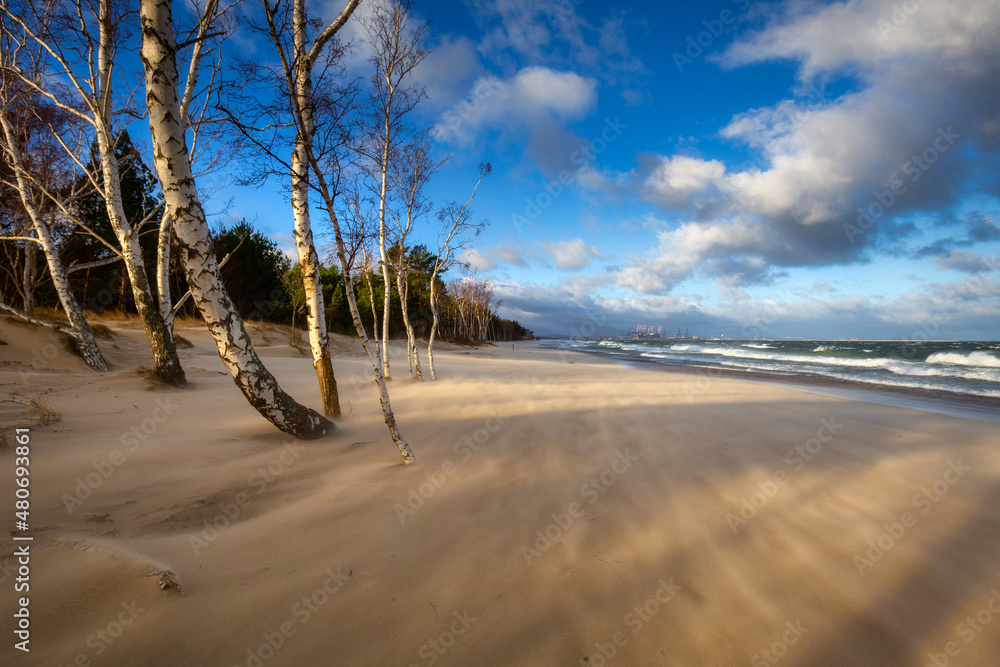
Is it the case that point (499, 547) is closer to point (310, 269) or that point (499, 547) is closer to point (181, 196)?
point (181, 196)

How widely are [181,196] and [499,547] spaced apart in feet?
14.6

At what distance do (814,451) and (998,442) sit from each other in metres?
2.96

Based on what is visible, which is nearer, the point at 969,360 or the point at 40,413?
the point at 40,413

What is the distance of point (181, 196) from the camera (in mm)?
3658

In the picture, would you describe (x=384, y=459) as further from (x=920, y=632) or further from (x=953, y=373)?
(x=953, y=373)

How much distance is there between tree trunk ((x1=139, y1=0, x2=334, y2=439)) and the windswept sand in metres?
1.05

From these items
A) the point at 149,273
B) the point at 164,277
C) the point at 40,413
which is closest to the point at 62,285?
the point at 164,277

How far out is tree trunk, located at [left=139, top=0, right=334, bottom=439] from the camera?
352cm

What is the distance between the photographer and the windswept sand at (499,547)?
5.71ft

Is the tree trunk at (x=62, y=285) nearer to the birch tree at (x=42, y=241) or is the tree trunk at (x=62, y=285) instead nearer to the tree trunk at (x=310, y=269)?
the birch tree at (x=42, y=241)

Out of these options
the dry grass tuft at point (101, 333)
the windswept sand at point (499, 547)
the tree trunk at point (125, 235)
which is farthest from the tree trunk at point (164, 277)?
the dry grass tuft at point (101, 333)

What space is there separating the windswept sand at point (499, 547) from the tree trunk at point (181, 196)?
1.05 m

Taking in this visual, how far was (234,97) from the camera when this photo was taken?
441cm

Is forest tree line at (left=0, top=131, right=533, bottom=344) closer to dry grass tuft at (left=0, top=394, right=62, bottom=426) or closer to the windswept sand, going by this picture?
dry grass tuft at (left=0, top=394, right=62, bottom=426)
